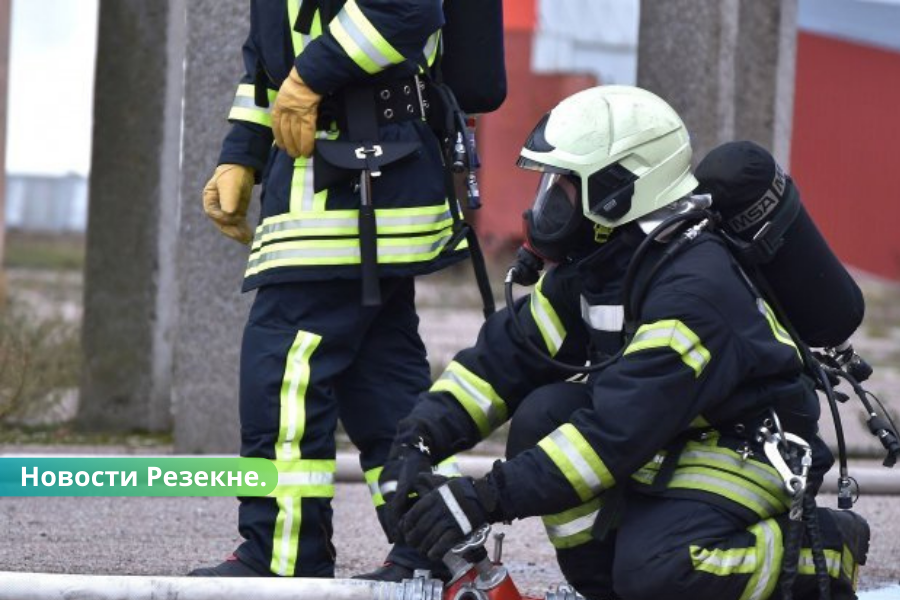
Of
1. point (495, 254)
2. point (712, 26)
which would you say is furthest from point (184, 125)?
point (495, 254)

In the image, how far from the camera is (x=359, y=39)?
426 centimetres

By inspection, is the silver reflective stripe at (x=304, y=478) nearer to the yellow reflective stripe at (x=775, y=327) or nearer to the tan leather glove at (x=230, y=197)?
the tan leather glove at (x=230, y=197)

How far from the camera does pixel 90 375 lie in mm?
7391

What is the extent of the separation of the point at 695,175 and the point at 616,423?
0.67m

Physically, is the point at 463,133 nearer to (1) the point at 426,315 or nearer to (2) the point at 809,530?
(2) the point at 809,530

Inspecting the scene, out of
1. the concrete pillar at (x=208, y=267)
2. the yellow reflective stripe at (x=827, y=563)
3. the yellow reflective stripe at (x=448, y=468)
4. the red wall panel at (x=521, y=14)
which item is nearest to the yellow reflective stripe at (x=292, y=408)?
the yellow reflective stripe at (x=448, y=468)

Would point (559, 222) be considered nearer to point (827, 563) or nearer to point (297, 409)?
point (297, 409)

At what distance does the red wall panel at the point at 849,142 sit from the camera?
666 inches

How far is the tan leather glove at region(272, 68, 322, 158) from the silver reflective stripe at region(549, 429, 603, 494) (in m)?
0.96

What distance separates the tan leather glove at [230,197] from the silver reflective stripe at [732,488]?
49.7 inches

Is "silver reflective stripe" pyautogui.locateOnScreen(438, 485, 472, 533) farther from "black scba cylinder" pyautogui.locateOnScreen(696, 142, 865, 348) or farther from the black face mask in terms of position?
"black scba cylinder" pyautogui.locateOnScreen(696, 142, 865, 348)

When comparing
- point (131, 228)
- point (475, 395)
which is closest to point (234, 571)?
point (475, 395)

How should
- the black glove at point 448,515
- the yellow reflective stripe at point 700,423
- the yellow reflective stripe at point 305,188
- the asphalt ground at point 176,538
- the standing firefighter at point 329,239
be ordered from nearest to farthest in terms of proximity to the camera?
the black glove at point 448,515
the yellow reflective stripe at point 700,423
the standing firefighter at point 329,239
the yellow reflective stripe at point 305,188
the asphalt ground at point 176,538

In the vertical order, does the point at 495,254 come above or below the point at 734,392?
below
